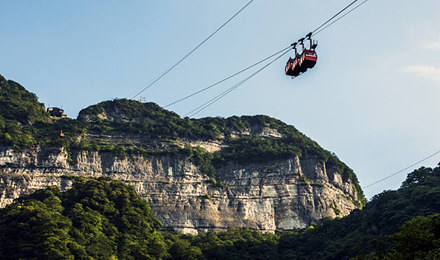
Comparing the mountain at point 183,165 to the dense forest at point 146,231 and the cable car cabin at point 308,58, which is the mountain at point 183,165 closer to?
the dense forest at point 146,231

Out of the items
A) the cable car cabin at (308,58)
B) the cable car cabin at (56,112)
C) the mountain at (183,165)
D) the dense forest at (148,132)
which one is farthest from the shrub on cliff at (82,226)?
the cable car cabin at (56,112)

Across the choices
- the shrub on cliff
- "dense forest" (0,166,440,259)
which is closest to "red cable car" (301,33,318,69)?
"dense forest" (0,166,440,259)

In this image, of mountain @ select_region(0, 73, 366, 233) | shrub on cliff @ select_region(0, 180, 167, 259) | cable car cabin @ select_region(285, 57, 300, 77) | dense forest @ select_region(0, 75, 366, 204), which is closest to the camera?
cable car cabin @ select_region(285, 57, 300, 77)

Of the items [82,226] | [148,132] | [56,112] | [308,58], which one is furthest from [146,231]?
[56,112]

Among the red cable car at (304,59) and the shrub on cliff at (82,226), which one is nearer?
the red cable car at (304,59)

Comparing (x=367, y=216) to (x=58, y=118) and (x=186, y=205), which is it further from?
(x=58, y=118)

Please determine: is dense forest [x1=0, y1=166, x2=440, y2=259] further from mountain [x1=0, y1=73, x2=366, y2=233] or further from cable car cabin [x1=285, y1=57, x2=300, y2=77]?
cable car cabin [x1=285, y1=57, x2=300, y2=77]
